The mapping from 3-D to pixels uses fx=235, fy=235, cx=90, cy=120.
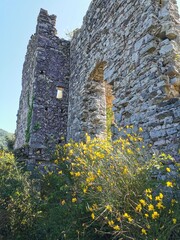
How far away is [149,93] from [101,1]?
3.81m

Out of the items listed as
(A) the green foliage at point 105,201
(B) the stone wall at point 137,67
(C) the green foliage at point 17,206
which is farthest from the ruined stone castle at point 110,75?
(C) the green foliage at point 17,206

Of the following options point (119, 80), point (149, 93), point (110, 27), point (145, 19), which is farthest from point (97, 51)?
point (149, 93)

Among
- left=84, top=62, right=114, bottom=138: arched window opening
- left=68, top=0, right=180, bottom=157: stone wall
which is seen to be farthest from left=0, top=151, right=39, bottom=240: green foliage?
left=84, top=62, right=114, bottom=138: arched window opening

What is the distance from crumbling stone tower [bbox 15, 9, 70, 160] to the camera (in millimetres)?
7750

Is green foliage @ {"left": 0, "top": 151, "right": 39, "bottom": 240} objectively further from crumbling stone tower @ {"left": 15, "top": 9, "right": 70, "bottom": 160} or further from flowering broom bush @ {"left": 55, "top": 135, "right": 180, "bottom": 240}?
crumbling stone tower @ {"left": 15, "top": 9, "right": 70, "bottom": 160}

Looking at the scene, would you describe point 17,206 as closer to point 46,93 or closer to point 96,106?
point 96,106

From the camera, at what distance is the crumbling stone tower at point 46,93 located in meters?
7.75

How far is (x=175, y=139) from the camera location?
3.37 m

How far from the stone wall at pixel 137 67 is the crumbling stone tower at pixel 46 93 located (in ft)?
4.16

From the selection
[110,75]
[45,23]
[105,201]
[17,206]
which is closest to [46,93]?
[45,23]

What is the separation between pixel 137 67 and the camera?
4.54 meters

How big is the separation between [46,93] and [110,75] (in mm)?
3426

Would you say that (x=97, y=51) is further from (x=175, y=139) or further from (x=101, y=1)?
(x=175, y=139)

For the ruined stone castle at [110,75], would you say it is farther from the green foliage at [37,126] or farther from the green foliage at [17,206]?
the green foliage at [17,206]
